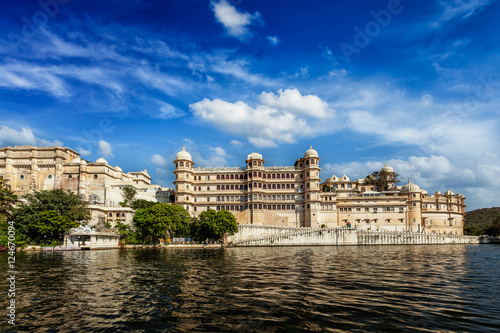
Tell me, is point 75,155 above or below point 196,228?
above

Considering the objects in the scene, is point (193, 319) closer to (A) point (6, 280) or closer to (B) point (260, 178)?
(A) point (6, 280)

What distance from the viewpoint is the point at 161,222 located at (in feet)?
194

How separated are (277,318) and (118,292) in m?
10.7

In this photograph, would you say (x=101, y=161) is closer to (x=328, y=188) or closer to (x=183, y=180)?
(x=183, y=180)

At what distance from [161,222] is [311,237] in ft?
105

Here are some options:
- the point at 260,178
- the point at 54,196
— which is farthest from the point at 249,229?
the point at 54,196

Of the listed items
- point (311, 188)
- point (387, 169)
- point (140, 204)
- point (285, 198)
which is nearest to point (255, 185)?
point (285, 198)

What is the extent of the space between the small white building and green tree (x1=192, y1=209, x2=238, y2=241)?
16.7m

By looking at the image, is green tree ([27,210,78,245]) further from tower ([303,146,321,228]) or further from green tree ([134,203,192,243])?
tower ([303,146,321,228])

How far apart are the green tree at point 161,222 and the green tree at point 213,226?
236 centimetres

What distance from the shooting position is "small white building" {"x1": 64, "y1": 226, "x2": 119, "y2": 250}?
181 ft

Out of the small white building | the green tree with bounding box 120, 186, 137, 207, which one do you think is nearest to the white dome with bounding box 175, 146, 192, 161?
the green tree with bounding box 120, 186, 137, 207

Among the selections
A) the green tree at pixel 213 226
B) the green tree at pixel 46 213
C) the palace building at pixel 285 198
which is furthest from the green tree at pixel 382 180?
the green tree at pixel 46 213

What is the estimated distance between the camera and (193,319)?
1410 centimetres
